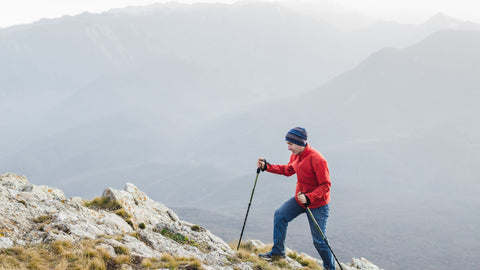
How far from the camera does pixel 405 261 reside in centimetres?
11088

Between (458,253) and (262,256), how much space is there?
137 meters

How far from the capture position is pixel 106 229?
8.15 meters

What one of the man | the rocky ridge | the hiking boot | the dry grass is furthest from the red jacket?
the dry grass

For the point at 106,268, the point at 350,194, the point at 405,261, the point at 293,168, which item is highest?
the point at 350,194

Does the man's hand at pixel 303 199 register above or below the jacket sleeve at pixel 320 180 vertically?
Result: below

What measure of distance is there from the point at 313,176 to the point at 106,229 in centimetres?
501

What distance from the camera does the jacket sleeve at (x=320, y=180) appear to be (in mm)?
7301

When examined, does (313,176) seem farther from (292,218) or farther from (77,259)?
(77,259)

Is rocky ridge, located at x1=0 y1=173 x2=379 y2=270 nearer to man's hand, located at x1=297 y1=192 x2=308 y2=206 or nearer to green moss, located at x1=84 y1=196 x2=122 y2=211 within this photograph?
green moss, located at x1=84 y1=196 x2=122 y2=211

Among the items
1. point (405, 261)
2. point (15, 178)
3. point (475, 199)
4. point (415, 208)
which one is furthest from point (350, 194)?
point (15, 178)

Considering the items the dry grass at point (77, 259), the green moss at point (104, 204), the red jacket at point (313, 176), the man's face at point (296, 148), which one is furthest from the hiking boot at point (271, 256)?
the green moss at point (104, 204)

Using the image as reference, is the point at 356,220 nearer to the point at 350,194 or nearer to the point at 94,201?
the point at 350,194

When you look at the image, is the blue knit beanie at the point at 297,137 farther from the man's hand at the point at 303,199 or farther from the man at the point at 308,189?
the man's hand at the point at 303,199

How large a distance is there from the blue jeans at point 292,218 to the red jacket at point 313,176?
273mm
